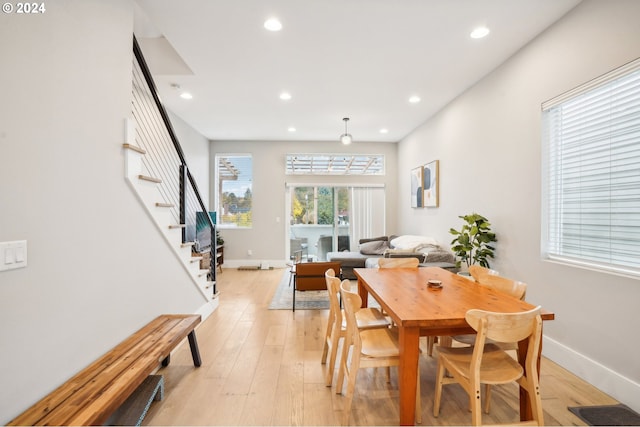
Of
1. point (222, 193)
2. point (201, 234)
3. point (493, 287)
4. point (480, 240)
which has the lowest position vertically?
point (493, 287)

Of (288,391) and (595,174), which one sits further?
(595,174)

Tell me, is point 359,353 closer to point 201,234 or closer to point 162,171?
point 162,171

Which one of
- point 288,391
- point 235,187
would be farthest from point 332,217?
point 288,391

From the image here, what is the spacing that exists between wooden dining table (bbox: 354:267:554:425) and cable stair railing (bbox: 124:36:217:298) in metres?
1.95

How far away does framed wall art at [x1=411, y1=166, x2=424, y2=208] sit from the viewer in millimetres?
5652

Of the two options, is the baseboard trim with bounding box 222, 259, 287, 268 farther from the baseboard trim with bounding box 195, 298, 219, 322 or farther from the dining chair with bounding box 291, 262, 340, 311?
the dining chair with bounding box 291, 262, 340, 311

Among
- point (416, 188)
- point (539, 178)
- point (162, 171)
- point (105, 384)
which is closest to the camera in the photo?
point (105, 384)

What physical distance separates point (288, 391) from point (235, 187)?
5.63m

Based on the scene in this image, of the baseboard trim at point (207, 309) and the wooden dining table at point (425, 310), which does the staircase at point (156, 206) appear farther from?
the wooden dining table at point (425, 310)

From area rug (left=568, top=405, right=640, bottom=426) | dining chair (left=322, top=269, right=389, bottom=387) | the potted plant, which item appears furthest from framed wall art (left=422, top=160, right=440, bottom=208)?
area rug (left=568, top=405, right=640, bottom=426)

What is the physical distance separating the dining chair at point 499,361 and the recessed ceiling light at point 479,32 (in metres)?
2.51

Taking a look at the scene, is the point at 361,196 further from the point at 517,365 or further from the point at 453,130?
the point at 517,365

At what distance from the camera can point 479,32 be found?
270 cm

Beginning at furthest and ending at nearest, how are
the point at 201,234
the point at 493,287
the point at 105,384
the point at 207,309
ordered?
the point at 201,234, the point at 207,309, the point at 493,287, the point at 105,384
